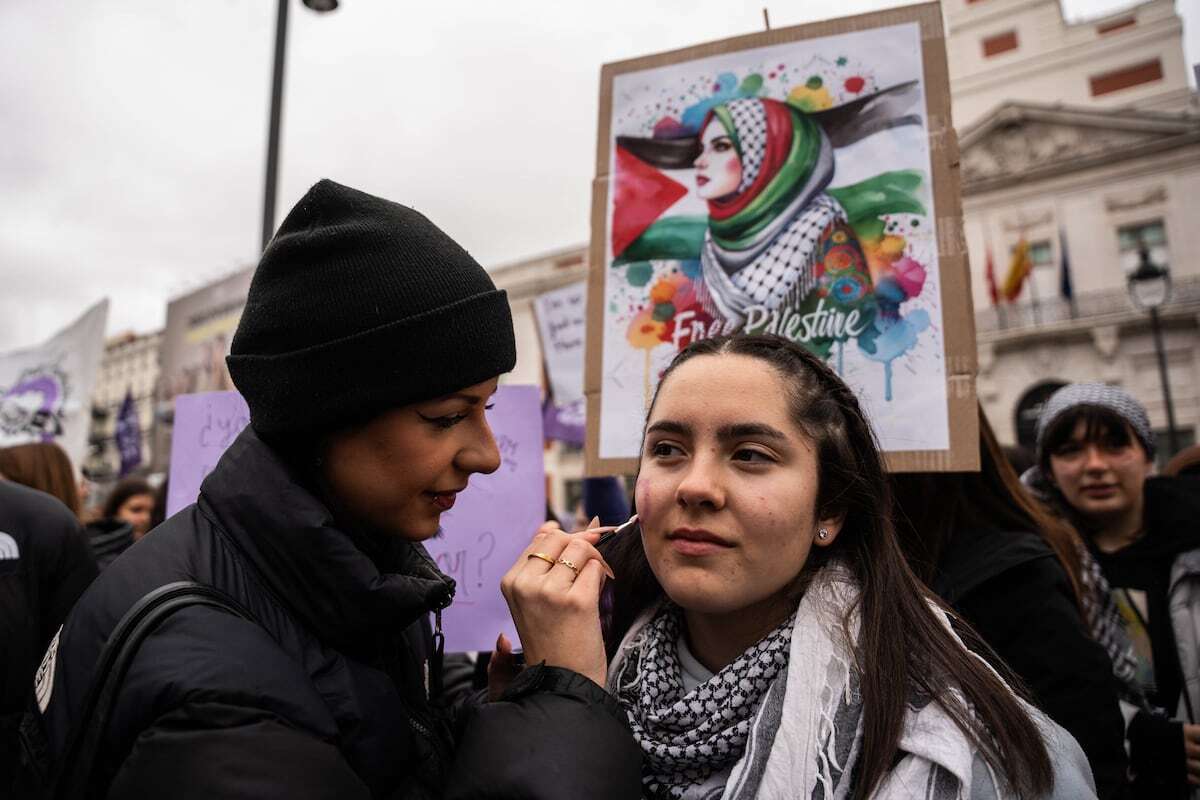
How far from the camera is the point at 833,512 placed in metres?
1.66

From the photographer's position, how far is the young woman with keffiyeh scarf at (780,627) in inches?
52.4

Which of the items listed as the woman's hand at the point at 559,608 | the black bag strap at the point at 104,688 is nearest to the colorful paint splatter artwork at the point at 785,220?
the woman's hand at the point at 559,608

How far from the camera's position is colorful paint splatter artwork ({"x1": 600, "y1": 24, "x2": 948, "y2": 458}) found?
2.02 metres

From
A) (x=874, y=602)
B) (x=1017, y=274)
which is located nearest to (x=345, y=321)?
(x=874, y=602)

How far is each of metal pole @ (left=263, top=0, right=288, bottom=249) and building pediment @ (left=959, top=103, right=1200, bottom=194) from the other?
22.1 meters

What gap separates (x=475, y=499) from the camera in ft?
8.04

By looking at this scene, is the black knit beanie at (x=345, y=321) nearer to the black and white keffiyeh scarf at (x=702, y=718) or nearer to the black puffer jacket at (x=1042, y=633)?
the black and white keffiyeh scarf at (x=702, y=718)

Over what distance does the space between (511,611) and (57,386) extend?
560cm

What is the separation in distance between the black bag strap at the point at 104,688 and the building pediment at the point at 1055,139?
A: 84.6 feet

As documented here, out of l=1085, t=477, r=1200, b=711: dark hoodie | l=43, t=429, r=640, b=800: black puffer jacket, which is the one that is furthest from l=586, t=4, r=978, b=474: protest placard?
l=1085, t=477, r=1200, b=711: dark hoodie

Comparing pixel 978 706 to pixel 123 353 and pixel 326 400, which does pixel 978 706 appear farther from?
pixel 123 353

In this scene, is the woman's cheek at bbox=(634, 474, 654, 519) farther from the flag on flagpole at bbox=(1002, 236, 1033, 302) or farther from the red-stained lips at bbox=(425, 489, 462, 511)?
the flag on flagpole at bbox=(1002, 236, 1033, 302)

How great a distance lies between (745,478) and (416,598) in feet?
2.16

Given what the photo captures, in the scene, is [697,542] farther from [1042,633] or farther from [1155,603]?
[1155,603]
